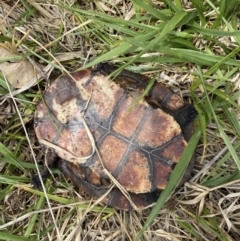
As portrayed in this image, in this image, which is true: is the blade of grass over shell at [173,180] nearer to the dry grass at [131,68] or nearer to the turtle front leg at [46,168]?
the dry grass at [131,68]

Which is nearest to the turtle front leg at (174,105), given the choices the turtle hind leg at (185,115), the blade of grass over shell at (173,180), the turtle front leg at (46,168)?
the turtle hind leg at (185,115)

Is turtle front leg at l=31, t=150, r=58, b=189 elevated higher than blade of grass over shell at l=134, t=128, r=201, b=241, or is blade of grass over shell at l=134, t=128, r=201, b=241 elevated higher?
blade of grass over shell at l=134, t=128, r=201, b=241

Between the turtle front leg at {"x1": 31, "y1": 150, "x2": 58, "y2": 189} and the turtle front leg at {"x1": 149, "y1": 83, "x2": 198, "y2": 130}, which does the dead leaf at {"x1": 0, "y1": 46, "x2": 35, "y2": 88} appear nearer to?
the turtle front leg at {"x1": 31, "y1": 150, "x2": 58, "y2": 189}

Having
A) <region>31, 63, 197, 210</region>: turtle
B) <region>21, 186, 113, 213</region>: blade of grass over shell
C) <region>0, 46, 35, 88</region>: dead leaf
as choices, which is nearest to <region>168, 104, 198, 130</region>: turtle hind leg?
<region>31, 63, 197, 210</region>: turtle

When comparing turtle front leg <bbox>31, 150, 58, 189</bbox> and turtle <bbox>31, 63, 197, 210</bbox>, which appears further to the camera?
turtle front leg <bbox>31, 150, 58, 189</bbox>

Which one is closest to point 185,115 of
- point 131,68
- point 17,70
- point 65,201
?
point 131,68

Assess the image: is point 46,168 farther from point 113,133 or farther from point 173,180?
point 173,180
